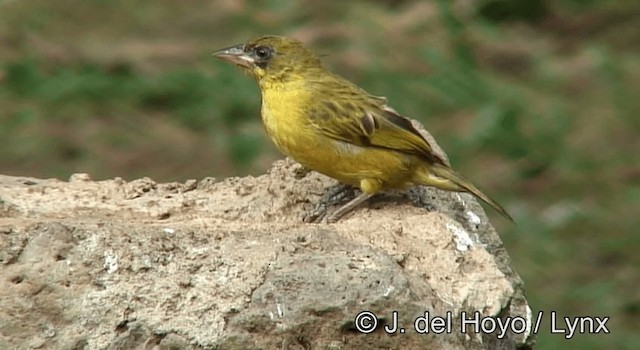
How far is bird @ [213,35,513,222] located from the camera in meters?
6.32

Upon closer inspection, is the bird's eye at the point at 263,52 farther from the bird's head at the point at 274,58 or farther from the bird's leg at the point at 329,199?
the bird's leg at the point at 329,199

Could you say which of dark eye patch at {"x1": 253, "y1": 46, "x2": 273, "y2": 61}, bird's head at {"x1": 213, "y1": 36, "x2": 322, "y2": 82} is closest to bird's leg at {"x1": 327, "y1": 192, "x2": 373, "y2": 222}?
bird's head at {"x1": 213, "y1": 36, "x2": 322, "y2": 82}

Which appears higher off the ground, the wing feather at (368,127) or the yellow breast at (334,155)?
the wing feather at (368,127)

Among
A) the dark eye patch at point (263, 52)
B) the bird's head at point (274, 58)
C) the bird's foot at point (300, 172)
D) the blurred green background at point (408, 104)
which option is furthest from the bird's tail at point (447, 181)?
the blurred green background at point (408, 104)

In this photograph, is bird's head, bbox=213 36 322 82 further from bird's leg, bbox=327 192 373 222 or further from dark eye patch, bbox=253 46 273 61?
bird's leg, bbox=327 192 373 222

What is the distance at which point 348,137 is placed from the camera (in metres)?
6.42

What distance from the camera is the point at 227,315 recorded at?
5121 mm

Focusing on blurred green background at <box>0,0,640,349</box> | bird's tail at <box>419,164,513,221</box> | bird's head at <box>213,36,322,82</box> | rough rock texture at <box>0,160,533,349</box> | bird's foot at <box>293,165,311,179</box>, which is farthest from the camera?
blurred green background at <box>0,0,640,349</box>

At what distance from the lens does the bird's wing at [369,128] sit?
6.37 metres

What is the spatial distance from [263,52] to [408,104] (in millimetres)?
4253

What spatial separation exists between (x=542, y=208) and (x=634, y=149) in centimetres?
95

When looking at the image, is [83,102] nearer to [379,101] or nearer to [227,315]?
[379,101]

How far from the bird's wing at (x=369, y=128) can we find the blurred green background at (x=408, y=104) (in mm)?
2953

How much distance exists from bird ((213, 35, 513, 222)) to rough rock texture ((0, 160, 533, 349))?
61cm
